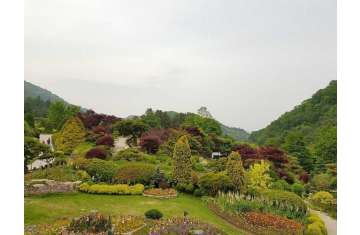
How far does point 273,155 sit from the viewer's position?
9.83m

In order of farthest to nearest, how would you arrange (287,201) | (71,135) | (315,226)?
1. (71,135)
2. (287,201)
3. (315,226)

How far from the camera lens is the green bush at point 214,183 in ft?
31.7

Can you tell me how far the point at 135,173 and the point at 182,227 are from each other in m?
1.51

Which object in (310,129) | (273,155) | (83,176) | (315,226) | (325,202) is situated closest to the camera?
(315,226)

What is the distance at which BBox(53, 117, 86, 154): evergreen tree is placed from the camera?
34.0 feet

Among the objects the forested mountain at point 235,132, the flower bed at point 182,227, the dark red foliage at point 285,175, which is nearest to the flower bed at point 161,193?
the flower bed at point 182,227

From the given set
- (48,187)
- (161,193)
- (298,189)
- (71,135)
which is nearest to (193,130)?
(161,193)

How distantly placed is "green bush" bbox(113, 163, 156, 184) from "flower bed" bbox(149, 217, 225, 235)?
39.3 inches

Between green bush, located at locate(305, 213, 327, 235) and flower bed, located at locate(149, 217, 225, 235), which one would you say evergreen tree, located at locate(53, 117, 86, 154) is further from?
A: green bush, located at locate(305, 213, 327, 235)

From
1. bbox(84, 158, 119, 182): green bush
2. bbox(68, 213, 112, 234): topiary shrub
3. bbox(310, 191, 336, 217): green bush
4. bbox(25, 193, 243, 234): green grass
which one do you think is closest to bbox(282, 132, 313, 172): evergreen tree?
bbox(310, 191, 336, 217): green bush

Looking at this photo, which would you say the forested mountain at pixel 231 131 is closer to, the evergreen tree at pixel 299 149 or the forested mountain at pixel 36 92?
the evergreen tree at pixel 299 149

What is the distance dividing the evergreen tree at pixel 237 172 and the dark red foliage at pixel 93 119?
8.74 feet

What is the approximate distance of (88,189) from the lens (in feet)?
32.6

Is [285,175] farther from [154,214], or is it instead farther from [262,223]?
[154,214]
